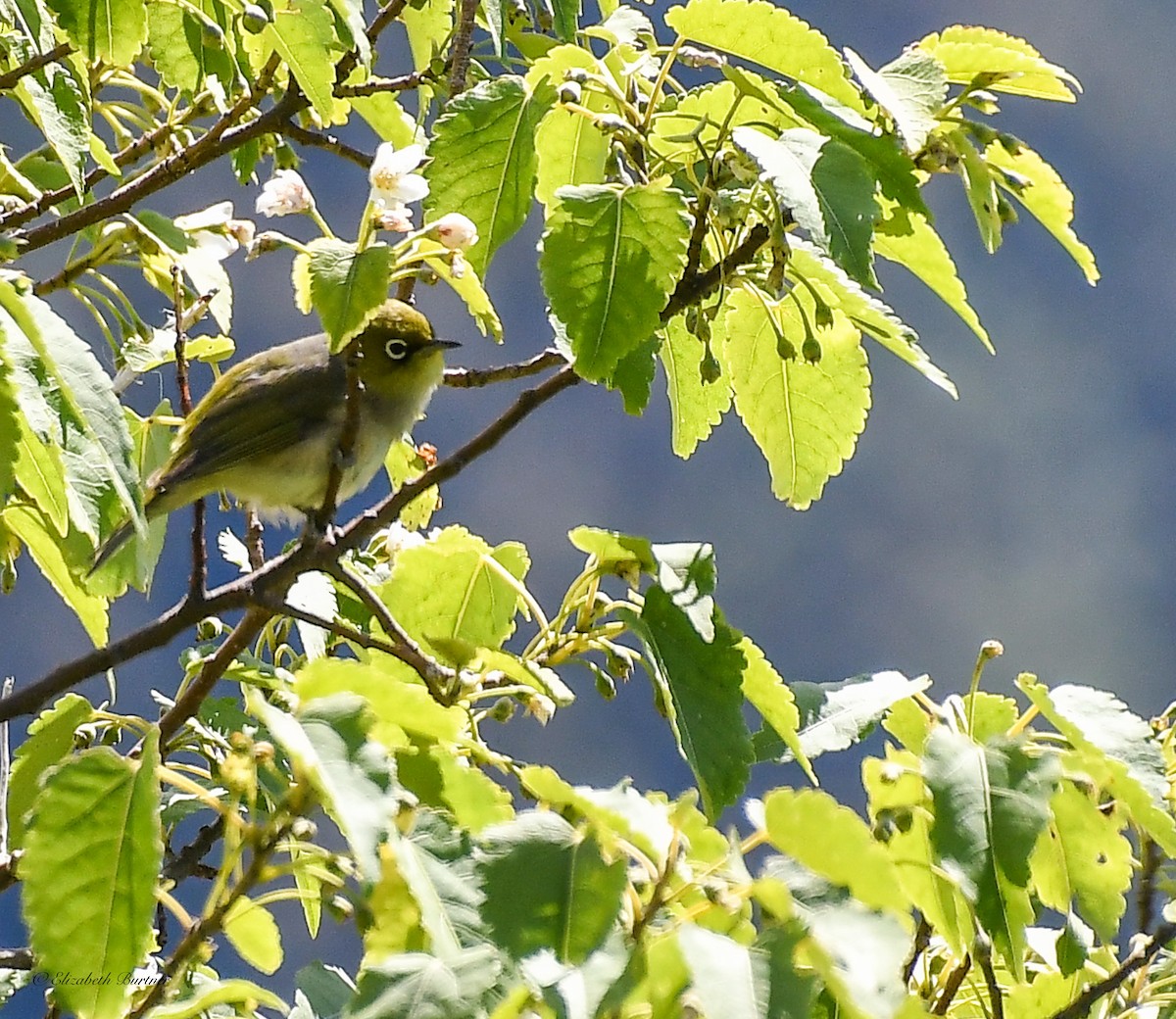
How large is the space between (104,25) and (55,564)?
528 millimetres

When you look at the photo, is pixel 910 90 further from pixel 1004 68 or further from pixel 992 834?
pixel 992 834

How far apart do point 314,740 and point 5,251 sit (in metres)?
0.52

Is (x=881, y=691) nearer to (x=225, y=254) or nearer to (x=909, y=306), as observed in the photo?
(x=225, y=254)

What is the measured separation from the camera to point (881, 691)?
130 centimetres

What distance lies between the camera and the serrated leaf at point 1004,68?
122 cm

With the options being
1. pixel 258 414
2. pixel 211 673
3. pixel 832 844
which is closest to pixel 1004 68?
pixel 832 844

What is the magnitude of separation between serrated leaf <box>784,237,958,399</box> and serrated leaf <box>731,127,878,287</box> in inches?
5.2

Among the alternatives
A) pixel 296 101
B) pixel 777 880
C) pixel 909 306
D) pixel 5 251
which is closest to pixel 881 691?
pixel 777 880

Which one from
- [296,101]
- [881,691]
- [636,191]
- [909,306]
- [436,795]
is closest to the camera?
[436,795]

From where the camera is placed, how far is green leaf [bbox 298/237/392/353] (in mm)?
1085

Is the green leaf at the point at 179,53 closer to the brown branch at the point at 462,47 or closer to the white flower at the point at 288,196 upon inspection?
the white flower at the point at 288,196

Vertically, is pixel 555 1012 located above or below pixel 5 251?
below

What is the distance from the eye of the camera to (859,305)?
125cm

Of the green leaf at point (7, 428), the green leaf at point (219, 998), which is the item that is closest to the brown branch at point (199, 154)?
the green leaf at point (7, 428)
